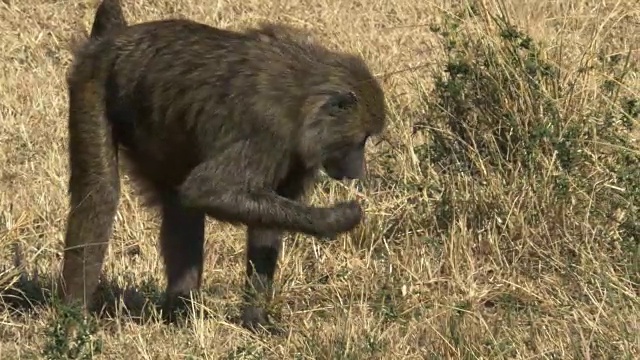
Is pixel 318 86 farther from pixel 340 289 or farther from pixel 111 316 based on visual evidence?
pixel 111 316

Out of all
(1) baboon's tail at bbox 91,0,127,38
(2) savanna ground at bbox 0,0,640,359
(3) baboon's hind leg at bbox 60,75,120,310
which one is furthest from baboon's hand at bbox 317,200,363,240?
(1) baboon's tail at bbox 91,0,127,38

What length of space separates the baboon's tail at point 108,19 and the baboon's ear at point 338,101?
1.14m

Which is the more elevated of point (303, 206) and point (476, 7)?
point (476, 7)

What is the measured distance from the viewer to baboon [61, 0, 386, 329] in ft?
19.5

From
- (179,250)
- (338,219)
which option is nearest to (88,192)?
(179,250)

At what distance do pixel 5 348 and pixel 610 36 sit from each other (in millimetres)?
5824

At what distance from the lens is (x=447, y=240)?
686 cm

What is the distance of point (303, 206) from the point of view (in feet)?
19.6

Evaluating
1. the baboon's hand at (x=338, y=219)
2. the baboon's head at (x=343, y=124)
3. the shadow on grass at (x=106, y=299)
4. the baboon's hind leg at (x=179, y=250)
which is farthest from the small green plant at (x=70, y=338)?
the baboon's head at (x=343, y=124)

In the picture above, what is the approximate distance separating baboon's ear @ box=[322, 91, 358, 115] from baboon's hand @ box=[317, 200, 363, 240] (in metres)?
0.43

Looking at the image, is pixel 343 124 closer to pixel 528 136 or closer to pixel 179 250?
pixel 179 250

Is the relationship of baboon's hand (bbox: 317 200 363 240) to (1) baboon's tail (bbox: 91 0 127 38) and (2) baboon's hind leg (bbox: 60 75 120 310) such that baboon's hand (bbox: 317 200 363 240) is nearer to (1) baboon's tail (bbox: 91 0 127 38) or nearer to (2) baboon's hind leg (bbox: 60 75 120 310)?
(2) baboon's hind leg (bbox: 60 75 120 310)

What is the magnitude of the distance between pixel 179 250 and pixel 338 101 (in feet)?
3.88

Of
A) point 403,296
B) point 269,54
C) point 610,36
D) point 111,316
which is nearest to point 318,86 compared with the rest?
point 269,54
